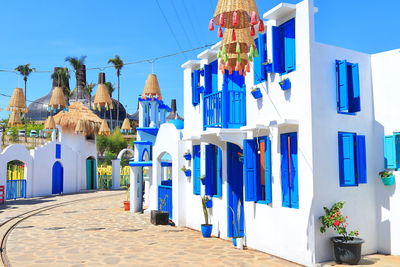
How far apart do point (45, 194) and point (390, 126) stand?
22.5 m

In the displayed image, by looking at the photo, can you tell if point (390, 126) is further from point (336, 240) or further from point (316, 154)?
point (336, 240)

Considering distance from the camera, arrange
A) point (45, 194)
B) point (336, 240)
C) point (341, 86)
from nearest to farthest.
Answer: point (336, 240) → point (341, 86) → point (45, 194)

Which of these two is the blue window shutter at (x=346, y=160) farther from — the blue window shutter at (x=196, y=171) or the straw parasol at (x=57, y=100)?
the straw parasol at (x=57, y=100)

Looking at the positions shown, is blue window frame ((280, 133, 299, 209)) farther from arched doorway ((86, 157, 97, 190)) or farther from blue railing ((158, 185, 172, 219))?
arched doorway ((86, 157, 97, 190))

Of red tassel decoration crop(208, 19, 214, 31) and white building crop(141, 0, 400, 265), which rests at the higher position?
red tassel decoration crop(208, 19, 214, 31)

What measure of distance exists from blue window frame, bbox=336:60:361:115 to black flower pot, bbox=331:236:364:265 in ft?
9.39

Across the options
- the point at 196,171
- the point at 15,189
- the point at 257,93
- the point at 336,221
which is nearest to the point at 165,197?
the point at 196,171

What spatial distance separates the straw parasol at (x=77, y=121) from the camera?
96.5 feet

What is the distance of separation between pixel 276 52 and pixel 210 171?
4.46 m

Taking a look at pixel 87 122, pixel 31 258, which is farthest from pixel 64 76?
pixel 31 258

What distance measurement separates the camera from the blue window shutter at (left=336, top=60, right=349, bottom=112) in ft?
28.5

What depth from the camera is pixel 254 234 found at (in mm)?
10016

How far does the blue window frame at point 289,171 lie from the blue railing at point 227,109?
72.5 inches

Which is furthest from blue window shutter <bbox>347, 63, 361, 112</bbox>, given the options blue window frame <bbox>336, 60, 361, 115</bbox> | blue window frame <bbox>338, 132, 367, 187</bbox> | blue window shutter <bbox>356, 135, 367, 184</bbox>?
blue window shutter <bbox>356, 135, 367, 184</bbox>
